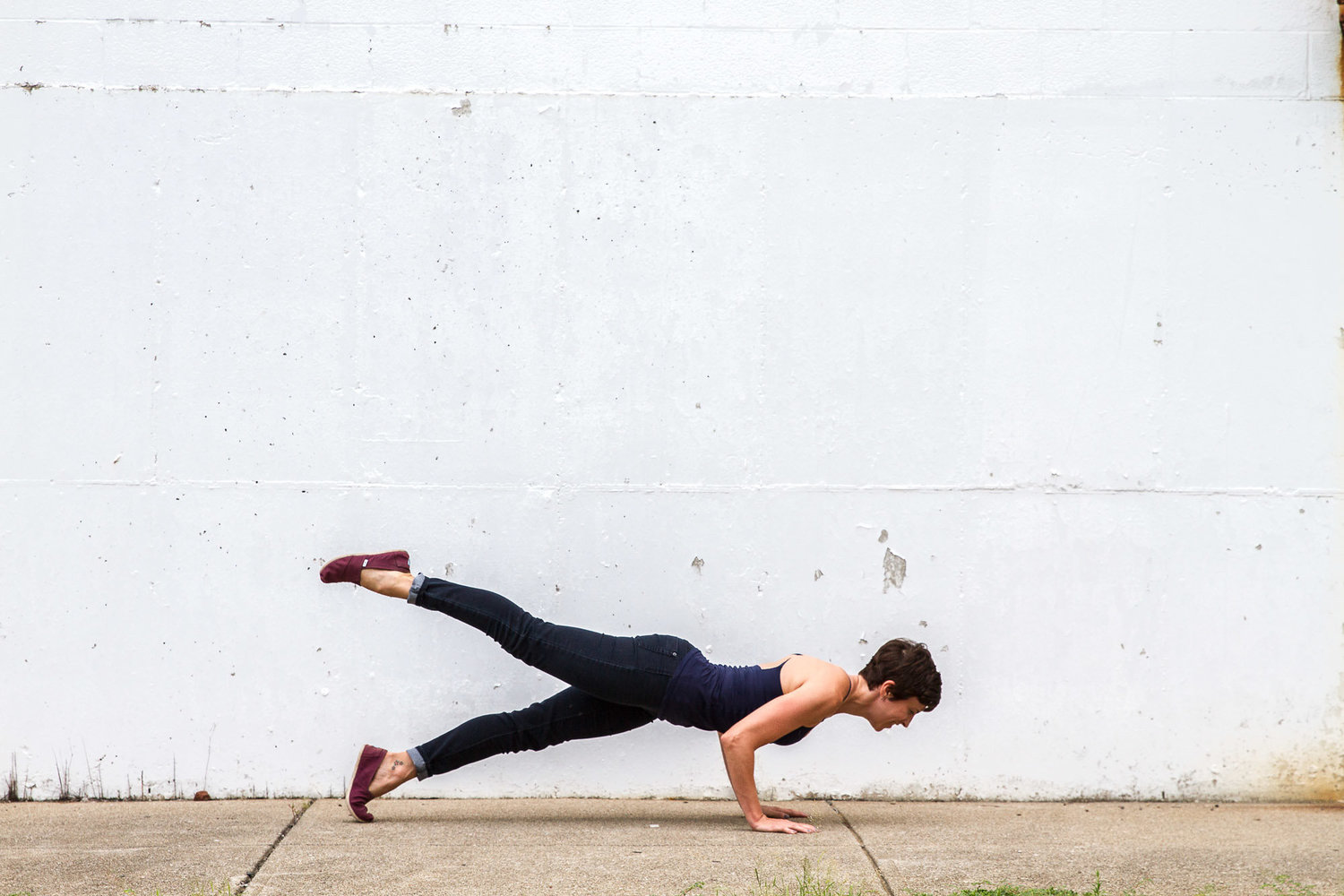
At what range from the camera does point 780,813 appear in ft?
12.6

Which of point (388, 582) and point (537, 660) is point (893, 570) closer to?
point (537, 660)

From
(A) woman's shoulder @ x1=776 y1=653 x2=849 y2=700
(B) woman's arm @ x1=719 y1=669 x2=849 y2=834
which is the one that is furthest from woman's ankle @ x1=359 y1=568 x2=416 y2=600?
(A) woman's shoulder @ x1=776 y1=653 x2=849 y2=700

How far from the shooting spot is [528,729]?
12.6 ft

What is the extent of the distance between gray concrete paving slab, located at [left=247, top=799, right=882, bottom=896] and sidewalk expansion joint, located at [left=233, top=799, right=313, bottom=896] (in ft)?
0.08

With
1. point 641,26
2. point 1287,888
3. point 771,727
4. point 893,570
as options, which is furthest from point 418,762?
point 641,26

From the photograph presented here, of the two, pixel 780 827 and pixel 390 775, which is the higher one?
pixel 390 775

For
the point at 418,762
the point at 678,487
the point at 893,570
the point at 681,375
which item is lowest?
the point at 418,762

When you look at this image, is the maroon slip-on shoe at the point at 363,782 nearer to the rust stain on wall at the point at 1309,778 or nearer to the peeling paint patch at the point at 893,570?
the peeling paint patch at the point at 893,570

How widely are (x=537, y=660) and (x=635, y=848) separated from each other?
651 mm

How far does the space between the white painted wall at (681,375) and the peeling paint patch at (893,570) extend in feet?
0.14

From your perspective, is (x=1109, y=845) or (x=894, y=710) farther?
(x=894, y=710)

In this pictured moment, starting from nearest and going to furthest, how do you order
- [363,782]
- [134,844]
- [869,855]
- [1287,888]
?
1. [1287,888]
2. [869,855]
3. [134,844]
4. [363,782]

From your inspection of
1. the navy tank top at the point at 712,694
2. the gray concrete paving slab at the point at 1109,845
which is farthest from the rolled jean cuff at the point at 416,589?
the gray concrete paving slab at the point at 1109,845

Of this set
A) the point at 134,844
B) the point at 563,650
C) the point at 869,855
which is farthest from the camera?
the point at 563,650
